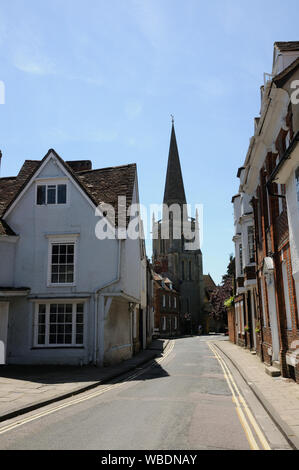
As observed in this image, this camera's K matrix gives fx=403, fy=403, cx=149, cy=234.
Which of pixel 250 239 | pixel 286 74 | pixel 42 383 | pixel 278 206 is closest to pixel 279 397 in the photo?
pixel 278 206

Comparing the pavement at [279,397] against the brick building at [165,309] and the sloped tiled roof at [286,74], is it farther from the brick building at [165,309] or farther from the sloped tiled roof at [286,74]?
the brick building at [165,309]

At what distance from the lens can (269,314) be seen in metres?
15.9

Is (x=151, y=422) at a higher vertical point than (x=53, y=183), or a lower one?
lower

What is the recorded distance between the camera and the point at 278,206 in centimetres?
1382

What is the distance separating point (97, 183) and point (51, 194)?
261cm

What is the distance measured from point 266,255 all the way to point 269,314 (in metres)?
2.35

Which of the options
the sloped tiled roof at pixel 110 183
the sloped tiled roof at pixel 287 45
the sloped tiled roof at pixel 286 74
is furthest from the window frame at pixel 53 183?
the sloped tiled roof at pixel 286 74

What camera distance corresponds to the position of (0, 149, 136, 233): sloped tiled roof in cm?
1895

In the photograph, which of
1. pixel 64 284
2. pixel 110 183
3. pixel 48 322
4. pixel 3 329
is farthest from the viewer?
pixel 110 183

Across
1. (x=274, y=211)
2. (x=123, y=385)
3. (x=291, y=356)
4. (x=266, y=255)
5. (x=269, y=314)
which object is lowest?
(x=123, y=385)

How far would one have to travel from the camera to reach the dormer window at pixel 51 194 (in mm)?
18906

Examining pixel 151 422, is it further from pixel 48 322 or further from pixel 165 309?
pixel 165 309
